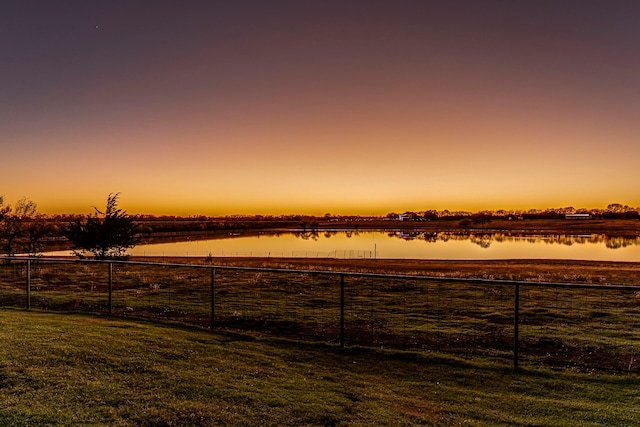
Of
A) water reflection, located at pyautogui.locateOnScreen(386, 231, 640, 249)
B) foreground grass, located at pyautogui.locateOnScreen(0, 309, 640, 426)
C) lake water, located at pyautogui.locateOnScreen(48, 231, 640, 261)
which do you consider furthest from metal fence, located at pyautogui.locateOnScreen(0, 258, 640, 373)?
water reflection, located at pyautogui.locateOnScreen(386, 231, 640, 249)

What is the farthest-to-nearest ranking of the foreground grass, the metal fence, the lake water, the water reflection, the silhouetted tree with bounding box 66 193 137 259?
the water reflection < the lake water < the silhouetted tree with bounding box 66 193 137 259 < the metal fence < the foreground grass

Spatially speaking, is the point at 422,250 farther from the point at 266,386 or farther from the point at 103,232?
the point at 266,386

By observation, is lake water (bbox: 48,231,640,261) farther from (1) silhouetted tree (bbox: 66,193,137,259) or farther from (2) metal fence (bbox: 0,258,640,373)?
(2) metal fence (bbox: 0,258,640,373)

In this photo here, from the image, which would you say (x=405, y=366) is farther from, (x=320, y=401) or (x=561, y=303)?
(x=561, y=303)

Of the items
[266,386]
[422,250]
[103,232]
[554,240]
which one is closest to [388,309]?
[266,386]

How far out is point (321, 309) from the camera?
563 inches

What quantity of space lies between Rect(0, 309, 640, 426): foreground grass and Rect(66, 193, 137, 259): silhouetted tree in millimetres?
21926

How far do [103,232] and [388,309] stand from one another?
2043 centimetres

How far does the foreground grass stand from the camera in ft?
15.0

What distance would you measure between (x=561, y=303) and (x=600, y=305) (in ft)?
3.78

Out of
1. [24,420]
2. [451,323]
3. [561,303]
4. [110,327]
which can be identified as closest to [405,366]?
[24,420]

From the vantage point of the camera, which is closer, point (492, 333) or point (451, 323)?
point (492, 333)

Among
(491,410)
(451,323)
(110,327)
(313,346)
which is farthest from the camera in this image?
→ (451,323)

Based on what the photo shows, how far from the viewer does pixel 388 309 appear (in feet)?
47.9
